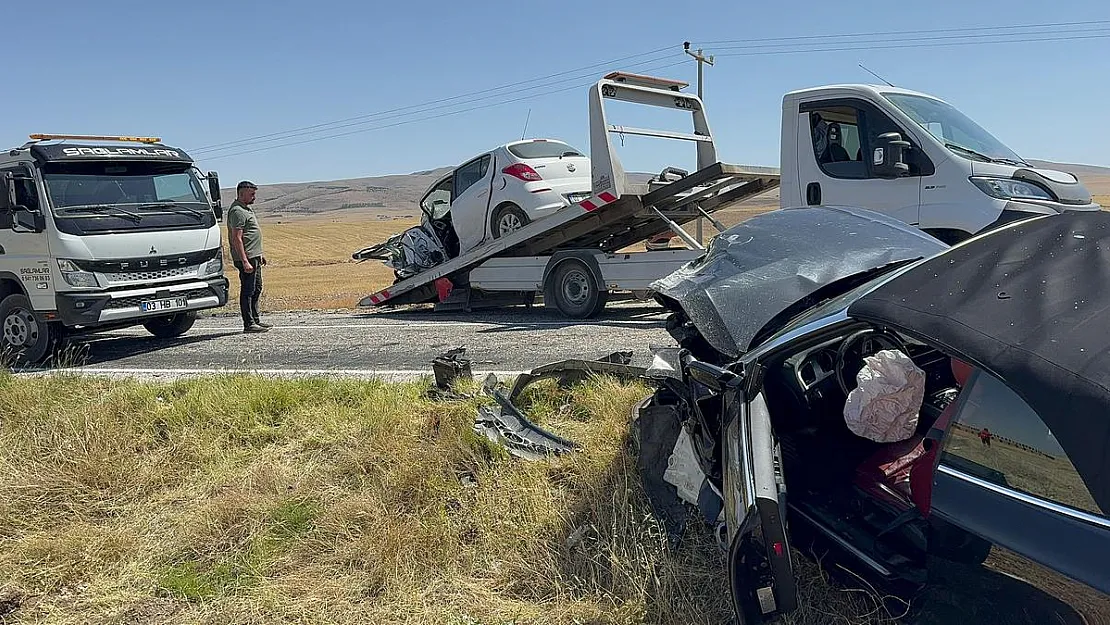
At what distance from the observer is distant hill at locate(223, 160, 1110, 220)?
126188 mm

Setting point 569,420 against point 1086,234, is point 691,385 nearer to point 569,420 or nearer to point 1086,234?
point 1086,234

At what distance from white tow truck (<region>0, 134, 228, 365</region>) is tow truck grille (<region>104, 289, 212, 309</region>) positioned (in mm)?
10

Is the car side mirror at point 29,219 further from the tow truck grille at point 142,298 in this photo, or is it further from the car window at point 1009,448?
the car window at point 1009,448

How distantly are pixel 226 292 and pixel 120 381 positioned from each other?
9.52 feet

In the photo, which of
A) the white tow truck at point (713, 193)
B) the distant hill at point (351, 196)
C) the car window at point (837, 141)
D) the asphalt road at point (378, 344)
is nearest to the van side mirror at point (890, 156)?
the white tow truck at point (713, 193)

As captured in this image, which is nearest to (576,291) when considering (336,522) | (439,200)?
(439,200)

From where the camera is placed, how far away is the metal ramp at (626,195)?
9.77 metres

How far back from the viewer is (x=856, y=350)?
340cm

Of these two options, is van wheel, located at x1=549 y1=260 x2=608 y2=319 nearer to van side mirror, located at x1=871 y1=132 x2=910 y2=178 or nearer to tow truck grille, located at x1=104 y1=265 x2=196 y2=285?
van side mirror, located at x1=871 y1=132 x2=910 y2=178

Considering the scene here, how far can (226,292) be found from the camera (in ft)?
32.0

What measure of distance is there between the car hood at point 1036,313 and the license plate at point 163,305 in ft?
26.9

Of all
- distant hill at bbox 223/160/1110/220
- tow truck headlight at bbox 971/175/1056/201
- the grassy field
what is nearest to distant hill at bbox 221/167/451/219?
distant hill at bbox 223/160/1110/220

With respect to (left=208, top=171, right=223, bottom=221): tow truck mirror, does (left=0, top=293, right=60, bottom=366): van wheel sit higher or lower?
lower

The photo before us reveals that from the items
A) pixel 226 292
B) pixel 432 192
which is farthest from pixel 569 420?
pixel 432 192
